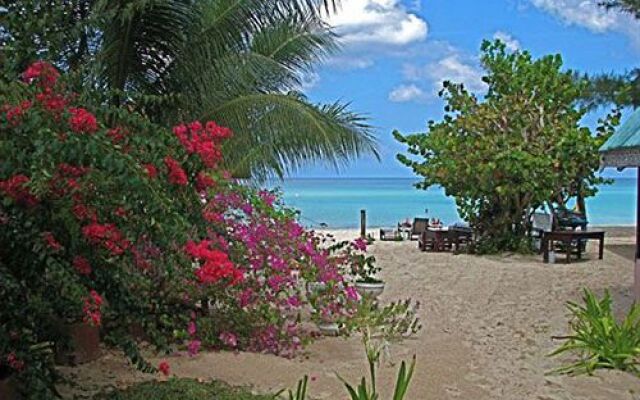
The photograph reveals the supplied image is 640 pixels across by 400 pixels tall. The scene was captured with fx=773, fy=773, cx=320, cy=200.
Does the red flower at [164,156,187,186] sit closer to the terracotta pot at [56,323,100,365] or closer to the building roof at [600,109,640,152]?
the terracotta pot at [56,323,100,365]

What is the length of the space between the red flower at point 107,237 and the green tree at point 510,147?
36.4 ft

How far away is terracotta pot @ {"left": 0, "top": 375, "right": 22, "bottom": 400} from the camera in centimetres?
453

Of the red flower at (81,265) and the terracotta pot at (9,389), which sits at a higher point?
the red flower at (81,265)

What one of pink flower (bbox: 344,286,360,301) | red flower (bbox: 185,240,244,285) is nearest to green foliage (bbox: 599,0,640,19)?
pink flower (bbox: 344,286,360,301)

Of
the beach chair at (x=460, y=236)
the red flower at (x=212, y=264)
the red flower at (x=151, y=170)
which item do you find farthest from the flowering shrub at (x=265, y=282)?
the beach chair at (x=460, y=236)

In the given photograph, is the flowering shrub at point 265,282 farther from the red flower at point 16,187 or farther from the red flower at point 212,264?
the red flower at point 16,187

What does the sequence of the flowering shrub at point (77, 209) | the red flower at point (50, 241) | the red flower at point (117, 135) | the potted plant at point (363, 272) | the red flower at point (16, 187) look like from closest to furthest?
the flowering shrub at point (77, 209), the red flower at point (16, 187), the red flower at point (50, 241), the red flower at point (117, 135), the potted plant at point (363, 272)

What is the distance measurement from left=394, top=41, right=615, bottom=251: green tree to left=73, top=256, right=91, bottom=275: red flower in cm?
1125

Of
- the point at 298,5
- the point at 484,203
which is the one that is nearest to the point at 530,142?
the point at 484,203

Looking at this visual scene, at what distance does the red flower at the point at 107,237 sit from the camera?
3.99 metres

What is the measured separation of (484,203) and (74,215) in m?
13.3

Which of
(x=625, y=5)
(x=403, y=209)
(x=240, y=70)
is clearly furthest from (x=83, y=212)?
(x=403, y=209)

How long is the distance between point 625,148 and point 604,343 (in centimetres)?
242

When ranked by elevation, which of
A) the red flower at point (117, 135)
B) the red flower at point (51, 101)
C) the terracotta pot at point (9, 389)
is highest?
the red flower at point (51, 101)
